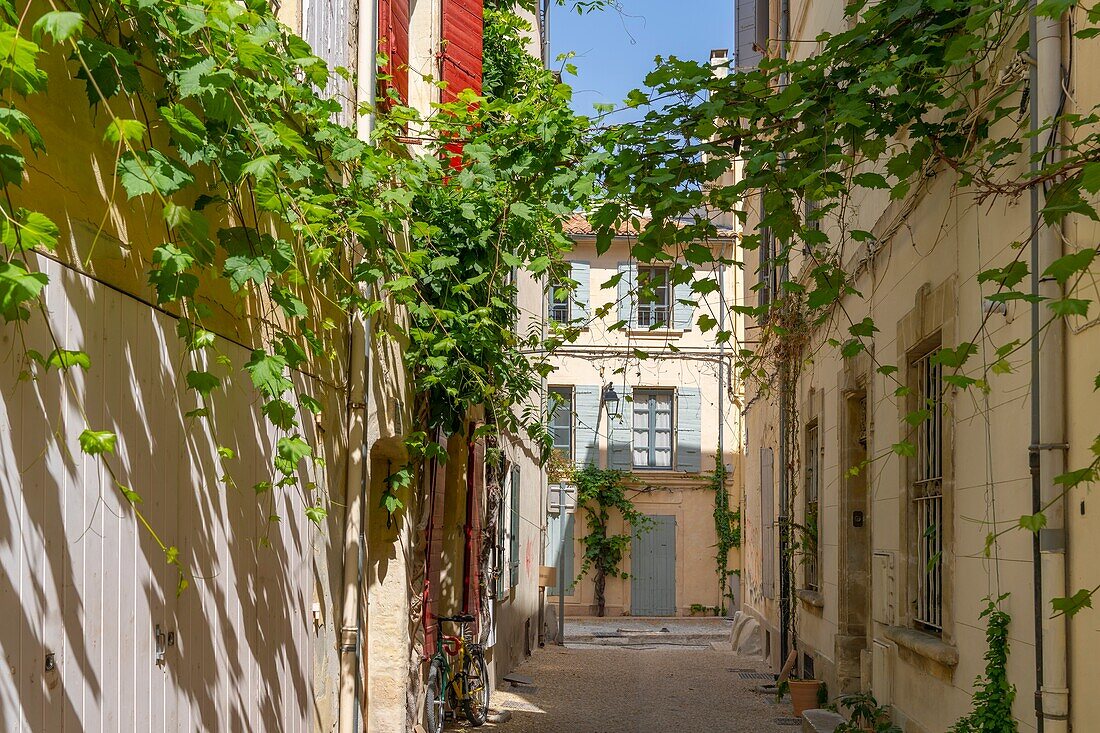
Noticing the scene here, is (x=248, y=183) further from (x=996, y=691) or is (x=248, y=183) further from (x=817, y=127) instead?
(x=996, y=691)

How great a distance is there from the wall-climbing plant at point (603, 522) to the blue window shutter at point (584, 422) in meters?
0.30

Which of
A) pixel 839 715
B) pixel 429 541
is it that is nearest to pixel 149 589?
pixel 429 541

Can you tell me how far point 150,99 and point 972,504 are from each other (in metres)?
4.22

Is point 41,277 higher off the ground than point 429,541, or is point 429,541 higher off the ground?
point 41,277

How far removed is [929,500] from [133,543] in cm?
499

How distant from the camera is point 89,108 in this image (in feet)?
10.9

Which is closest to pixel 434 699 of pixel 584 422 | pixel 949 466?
pixel 949 466

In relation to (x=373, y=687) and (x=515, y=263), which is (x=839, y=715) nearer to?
(x=373, y=687)

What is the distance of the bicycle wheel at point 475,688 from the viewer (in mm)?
9625

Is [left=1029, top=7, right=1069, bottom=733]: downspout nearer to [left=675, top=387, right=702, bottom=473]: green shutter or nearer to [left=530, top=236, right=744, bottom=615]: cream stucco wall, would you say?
[left=530, top=236, right=744, bottom=615]: cream stucco wall

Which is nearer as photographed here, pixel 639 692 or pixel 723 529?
pixel 639 692

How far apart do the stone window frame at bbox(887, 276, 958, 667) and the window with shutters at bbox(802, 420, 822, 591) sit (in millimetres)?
3563

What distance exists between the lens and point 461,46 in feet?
30.5

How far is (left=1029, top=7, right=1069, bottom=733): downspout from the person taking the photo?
Answer: 177 inches
